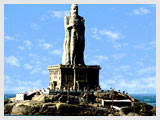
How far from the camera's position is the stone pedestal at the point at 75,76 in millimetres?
83250

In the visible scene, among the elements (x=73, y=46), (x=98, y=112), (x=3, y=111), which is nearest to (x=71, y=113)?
(x=98, y=112)

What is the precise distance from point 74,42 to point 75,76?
563 centimetres

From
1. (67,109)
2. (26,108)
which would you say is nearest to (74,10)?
(67,109)

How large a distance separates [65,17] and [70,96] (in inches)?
584

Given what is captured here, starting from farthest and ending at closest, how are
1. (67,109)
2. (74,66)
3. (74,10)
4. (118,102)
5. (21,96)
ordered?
(74,10) → (21,96) → (74,66) → (118,102) → (67,109)

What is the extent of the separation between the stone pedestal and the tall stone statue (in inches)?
71.0

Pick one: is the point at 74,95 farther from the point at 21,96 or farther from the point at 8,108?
the point at 8,108

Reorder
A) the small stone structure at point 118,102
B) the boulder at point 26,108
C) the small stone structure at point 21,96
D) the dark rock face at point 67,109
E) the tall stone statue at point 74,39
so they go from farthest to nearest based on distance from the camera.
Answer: the tall stone statue at point 74,39 → the small stone structure at point 21,96 → the small stone structure at point 118,102 → the boulder at point 26,108 → the dark rock face at point 67,109

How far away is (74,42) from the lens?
280 ft

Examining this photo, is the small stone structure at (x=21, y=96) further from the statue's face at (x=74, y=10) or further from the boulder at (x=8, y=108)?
the statue's face at (x=74, y=10)

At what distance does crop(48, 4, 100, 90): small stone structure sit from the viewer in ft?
274

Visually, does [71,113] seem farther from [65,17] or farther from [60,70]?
[65,17]

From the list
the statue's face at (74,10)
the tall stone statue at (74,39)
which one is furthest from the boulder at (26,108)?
the statue's face at (74,10)

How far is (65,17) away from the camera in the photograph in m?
86.6
